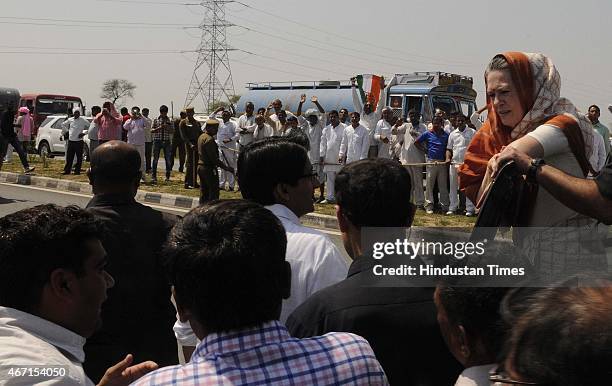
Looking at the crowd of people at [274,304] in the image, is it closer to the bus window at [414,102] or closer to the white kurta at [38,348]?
the white kurta at [38,348]

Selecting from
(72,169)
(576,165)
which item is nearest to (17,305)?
(576,165)

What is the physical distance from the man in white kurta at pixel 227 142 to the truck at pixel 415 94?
476 centimetres

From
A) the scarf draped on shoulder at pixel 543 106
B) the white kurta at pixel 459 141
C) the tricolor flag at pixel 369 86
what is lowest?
the white kurta at pixel 459 141

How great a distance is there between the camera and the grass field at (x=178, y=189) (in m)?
10.6

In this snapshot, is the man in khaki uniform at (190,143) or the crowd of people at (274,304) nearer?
the crowd of people at (274,304)

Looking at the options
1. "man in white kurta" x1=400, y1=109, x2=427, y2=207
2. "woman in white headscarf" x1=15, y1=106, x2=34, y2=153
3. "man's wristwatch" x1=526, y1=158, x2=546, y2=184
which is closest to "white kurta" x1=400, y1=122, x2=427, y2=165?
"man in white kurta" x1=400, y1=109, x2=427, y2=207

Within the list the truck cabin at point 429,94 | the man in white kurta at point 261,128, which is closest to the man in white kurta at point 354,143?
the man in white kurta at point 261,128

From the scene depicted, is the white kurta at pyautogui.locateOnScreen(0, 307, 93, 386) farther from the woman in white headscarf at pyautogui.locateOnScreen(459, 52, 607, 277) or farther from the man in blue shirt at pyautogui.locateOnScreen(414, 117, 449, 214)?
the man in blue shirt at pyautogui.locateOnScreen(414, 117, 449, 214)

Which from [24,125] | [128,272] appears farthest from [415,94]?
[128,272]

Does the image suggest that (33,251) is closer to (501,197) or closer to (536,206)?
(501,197)

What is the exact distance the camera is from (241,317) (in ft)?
5.23

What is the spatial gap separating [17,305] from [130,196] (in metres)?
1.19

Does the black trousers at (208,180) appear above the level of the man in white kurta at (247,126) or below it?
below

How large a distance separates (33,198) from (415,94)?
32.1 ft
